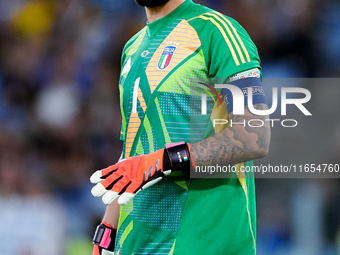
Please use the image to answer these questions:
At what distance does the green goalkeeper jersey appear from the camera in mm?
1614

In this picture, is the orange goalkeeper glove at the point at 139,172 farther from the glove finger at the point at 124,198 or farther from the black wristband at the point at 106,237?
the black wristband at the point at 106,237

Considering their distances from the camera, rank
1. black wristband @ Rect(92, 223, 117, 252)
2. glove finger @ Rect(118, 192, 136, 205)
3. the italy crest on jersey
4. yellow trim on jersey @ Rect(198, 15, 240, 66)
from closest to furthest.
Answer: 1. glove finger @ Rect(118, 192, 136, 205)
2. yellow trim on jersey @ Rect(198, 15, 240, 66)
3. the italy crest on jersey
4. black wristband @ Rect(92, 223, 117, 252)

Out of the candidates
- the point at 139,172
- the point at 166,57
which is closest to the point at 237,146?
the point at 139,172

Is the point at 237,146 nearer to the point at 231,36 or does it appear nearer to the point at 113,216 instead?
the point at 231,36

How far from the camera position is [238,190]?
1.68 metres

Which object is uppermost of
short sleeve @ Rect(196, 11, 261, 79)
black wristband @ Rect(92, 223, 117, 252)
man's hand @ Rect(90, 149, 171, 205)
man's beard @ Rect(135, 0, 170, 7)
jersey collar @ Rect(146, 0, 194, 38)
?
man's beard @ Rect(135, 0, 170, 7)

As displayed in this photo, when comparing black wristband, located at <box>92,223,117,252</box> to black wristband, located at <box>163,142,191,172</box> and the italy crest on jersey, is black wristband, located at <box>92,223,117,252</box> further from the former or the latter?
the italy crest on jersey

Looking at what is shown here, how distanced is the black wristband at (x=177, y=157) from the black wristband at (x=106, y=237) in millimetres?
647

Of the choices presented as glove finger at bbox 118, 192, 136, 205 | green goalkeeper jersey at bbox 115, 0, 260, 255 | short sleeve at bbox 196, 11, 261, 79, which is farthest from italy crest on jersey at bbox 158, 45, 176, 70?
glove finger at bbox 118, 192, 136, 205

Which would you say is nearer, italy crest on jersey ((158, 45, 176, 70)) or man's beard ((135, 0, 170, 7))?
italy crest on jersey ((158, 45, 176, 70))

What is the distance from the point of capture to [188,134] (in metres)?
1.67

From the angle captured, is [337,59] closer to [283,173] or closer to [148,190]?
[283,173]

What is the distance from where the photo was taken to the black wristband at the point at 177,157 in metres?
1.50

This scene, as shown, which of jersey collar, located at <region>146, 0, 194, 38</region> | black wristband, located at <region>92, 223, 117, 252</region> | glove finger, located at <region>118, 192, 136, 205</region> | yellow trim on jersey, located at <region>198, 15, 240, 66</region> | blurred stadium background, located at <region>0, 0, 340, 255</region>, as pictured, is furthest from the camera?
blurred stadium background, located at <region>0, 0, 340, 255</region>
